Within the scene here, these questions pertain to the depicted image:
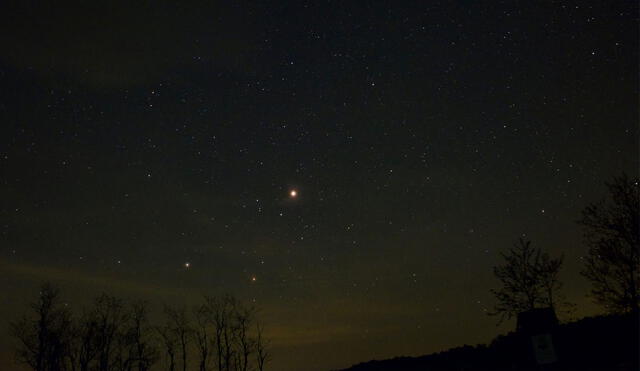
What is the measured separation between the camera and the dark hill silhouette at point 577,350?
33.9 m

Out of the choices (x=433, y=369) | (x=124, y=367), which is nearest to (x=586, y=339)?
(x=433, y=369)

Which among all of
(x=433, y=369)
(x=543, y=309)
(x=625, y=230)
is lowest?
(x=433, y=369)

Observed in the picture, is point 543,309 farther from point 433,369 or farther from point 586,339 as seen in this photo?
point 433,369

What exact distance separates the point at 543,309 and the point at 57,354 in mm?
43682

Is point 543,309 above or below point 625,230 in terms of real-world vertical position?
below

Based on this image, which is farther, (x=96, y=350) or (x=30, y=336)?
(x=96, y=350)

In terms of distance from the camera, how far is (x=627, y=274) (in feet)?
116

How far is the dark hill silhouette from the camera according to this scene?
1335 inches

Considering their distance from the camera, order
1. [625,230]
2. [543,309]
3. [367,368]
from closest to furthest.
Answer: [625,230] → [543,309] → [367,368]

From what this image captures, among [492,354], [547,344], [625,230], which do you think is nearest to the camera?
[625,230]

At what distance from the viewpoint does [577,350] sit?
38.8m

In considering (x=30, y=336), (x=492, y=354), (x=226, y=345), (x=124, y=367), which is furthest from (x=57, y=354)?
(x=492, y=354)

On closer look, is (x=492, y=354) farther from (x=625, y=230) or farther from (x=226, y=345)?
(x=226, y=345)

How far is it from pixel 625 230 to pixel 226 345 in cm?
4661
